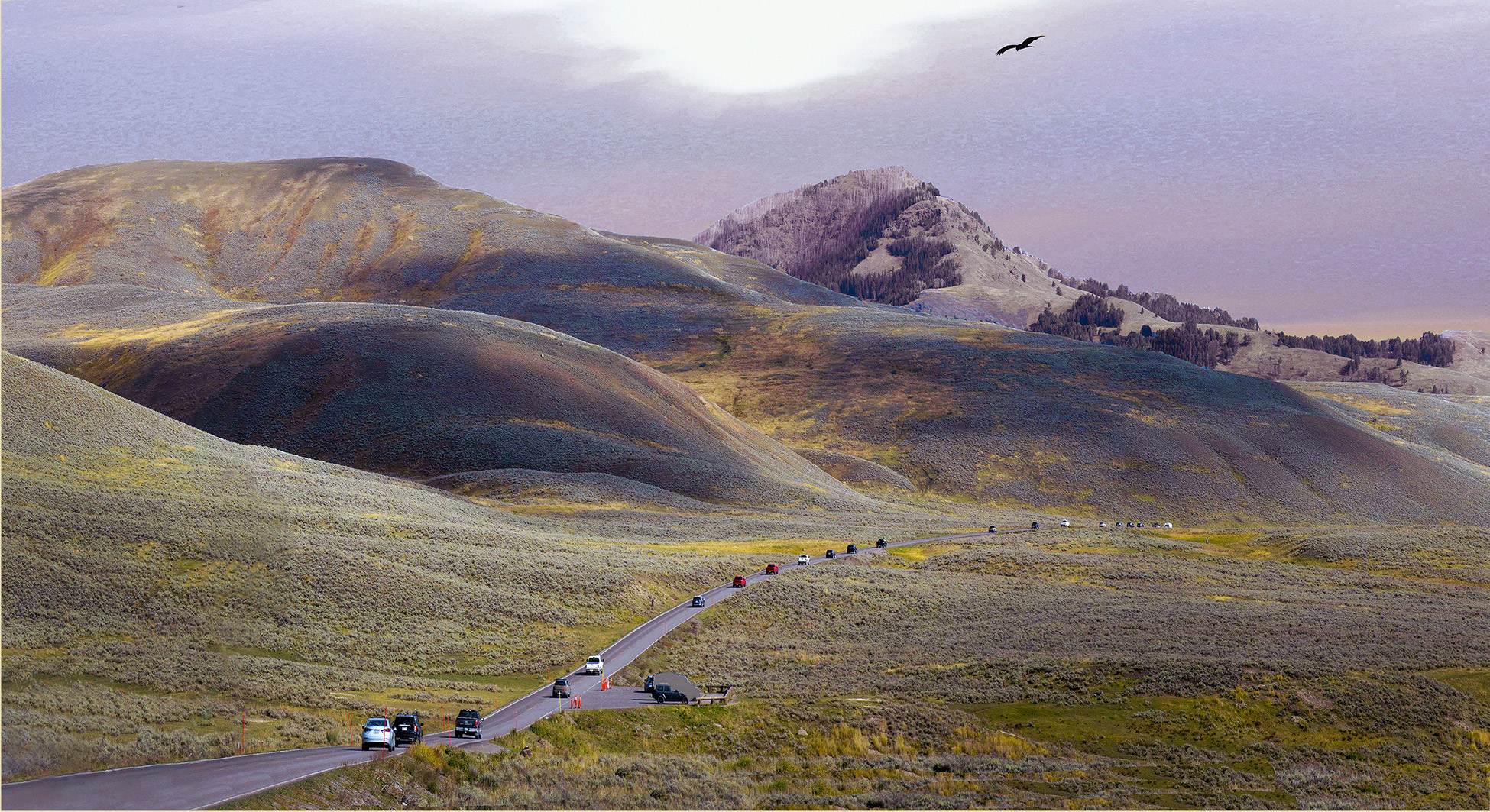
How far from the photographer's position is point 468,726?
29594 mm

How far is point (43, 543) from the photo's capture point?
143 ft

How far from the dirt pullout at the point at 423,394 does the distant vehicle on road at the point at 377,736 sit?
3247 inches

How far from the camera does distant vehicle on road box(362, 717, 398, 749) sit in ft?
88.2

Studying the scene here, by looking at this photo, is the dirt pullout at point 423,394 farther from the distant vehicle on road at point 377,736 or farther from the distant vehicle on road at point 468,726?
the distant vehicle on road at point 377,736

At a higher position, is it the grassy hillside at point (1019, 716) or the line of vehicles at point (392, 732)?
the line of vehicles at point (392, 732)

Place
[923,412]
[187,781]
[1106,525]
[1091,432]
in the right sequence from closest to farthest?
1. [187,781]
2. [1106,525]
3. [1091,432]
4. [923,412]

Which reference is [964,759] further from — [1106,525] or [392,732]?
[1106,525]

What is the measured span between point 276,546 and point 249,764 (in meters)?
27.9

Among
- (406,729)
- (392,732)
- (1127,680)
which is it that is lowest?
(1127,680)

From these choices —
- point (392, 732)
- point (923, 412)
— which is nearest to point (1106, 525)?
point (923, 412)

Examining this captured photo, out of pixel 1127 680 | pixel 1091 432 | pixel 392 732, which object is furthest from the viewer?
pixel 1091 432

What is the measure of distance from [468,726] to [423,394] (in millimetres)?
101744

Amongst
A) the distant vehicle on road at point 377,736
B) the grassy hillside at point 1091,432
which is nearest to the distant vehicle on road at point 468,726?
the distant vehicle on road at point 377,736

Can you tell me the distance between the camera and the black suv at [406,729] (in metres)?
28.1
